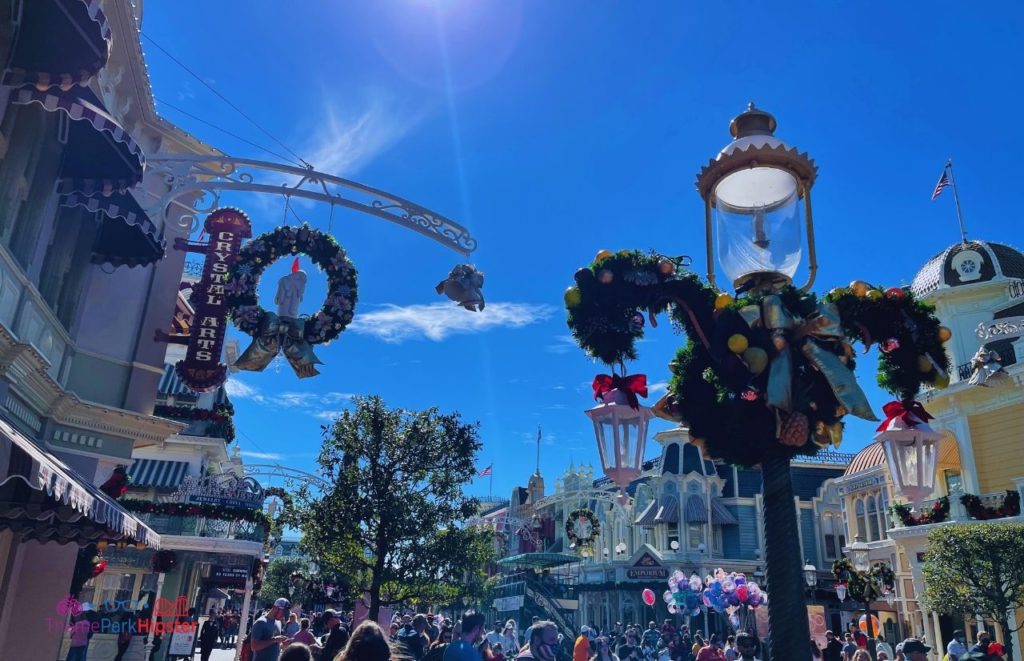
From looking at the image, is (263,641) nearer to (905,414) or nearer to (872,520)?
(905,414)

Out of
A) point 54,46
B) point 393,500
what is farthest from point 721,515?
point 54,46

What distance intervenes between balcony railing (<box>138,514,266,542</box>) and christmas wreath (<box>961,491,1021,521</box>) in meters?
22.2

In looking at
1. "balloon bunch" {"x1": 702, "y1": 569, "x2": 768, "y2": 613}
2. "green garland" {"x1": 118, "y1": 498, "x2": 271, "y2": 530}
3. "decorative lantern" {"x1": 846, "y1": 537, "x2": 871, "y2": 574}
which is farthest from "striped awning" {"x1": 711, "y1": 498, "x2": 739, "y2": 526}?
"green garland" {"x1": 118, "y1": 498, "x2": 271, "y2": 530}

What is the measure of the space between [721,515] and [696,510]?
125 centimetres

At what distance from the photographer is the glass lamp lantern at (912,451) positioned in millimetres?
4941

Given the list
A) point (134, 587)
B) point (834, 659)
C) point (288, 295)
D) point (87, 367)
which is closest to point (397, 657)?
point (288, 295)

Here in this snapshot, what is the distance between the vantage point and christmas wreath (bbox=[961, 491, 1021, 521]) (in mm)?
19281

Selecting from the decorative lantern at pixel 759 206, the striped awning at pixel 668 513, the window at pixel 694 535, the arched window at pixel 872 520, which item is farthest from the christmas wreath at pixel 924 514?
the decorative lantern at pixel 759 206

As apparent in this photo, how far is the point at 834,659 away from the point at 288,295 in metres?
13.5

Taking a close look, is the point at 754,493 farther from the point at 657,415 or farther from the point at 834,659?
the point at 657,415

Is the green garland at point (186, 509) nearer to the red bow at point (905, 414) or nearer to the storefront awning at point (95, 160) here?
the storefront awning at point (95, 160)

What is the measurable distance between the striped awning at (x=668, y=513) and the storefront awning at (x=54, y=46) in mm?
33847

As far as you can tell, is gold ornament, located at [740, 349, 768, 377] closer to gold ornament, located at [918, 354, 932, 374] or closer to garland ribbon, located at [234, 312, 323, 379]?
gold ornament, located at [918, 354, 932, 374]

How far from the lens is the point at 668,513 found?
35875 mm
